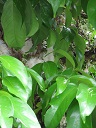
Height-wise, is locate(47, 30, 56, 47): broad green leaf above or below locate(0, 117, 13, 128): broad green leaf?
above

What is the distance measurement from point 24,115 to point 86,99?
4.5 inches

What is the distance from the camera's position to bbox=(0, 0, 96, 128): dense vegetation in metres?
0.37

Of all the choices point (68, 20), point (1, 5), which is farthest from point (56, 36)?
point (1, 5)

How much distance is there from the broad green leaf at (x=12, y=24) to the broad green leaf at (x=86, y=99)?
37 centimetres

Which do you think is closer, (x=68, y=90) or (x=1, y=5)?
(x=68, y=90)

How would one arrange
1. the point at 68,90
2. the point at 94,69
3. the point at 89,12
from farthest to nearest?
1. the point at 94,69
2. the point at 89,12
3. the point at 68,90

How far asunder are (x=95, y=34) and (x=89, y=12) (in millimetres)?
735

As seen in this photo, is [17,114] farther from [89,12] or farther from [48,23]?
[48,23]

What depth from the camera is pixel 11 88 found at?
40 centimetres

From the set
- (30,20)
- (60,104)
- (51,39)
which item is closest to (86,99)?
(60,104)

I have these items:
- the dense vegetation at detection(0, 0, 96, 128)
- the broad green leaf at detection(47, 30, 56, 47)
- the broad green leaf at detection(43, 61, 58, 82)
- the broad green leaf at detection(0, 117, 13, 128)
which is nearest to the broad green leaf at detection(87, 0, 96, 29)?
the dense vegetation at detection(0, 0, 96, 128)

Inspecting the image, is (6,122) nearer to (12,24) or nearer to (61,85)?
(61,85)

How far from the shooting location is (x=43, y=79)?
641 mm

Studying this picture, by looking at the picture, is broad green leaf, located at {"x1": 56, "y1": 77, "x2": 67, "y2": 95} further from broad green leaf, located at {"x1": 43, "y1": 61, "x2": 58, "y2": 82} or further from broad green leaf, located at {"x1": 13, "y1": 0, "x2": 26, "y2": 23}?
broad green leaf, located at {"x1": 13, "y1": 0, "x2": 26, "y2": 23}
